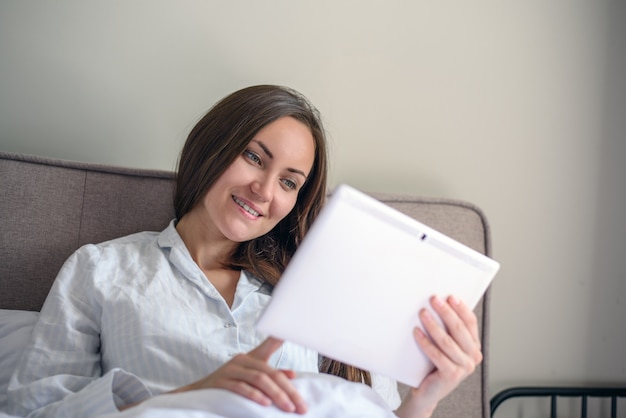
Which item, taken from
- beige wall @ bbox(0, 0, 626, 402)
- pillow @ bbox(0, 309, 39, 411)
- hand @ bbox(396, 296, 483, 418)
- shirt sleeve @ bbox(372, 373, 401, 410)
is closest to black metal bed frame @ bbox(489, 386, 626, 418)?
beige wall @ bbox(0, 0, 626, 402)

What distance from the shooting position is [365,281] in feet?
2.60

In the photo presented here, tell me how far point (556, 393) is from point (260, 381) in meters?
1.30

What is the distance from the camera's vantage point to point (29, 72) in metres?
1.41

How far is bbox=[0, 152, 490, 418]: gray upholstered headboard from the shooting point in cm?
120

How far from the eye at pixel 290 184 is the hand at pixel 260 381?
473 mm

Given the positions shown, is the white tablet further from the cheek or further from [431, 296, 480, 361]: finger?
the cheek

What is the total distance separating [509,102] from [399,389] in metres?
0.93

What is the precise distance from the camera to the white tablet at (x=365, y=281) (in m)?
0.75

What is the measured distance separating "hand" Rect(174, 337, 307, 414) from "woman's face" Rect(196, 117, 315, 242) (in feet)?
1.29

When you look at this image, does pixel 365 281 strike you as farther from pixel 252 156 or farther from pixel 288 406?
pixel 252 156

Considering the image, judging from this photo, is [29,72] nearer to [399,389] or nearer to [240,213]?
[240,213]

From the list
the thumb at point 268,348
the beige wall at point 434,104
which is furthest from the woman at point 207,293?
the beige wall at point 434,104

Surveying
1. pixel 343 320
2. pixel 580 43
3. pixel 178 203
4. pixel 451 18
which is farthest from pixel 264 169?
pixel 580 43

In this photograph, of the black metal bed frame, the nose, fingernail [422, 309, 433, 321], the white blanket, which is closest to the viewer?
the white blanket
